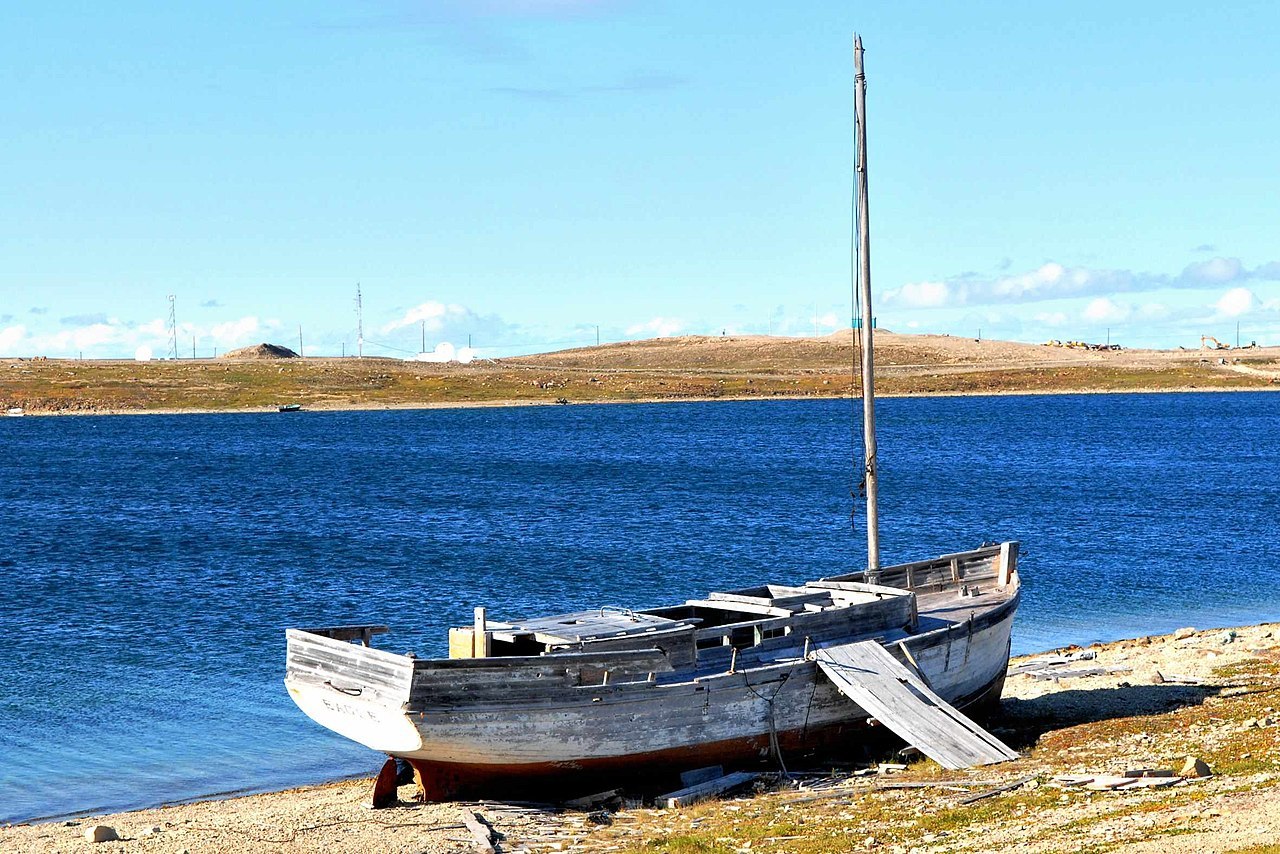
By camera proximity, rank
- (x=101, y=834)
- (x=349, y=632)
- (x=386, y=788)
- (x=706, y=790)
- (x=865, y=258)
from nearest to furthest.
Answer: (x=101, y=834), (x=706, y=790), (x=386, y=788), (x=349, y=632), (x=865, y=258)

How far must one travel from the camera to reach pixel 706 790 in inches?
926

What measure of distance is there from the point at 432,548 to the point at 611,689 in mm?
39826

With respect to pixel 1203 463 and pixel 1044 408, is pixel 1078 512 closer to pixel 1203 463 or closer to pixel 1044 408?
pixel 1203 463

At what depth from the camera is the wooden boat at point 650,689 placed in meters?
22.4

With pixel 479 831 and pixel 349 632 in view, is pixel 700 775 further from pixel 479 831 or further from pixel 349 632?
pixel 349 632

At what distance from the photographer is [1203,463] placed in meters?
102

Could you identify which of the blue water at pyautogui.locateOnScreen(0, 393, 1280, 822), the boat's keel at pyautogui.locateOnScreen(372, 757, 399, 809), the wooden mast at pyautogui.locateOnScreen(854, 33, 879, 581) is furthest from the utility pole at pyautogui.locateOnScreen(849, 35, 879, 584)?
the boat's keel at pyautogui.locateOnScreen(372, 757, 399, 809)

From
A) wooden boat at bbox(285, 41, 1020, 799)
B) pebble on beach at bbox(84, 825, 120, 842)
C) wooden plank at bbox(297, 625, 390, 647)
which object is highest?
wooden plank at bbox(297, 625, 390, 647)

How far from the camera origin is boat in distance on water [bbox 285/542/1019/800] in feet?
73.2

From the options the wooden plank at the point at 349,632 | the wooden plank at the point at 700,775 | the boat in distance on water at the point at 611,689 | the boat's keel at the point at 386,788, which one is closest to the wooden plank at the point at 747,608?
the boat in distance on water at the point at 611,689

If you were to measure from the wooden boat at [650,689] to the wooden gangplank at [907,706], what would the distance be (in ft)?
0.11

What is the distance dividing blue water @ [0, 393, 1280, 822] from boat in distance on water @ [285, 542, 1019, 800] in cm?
567

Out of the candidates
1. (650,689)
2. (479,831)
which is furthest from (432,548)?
(479,831)

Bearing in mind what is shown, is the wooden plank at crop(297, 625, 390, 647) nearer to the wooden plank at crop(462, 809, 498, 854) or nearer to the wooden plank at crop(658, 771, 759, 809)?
the wooden plank at crop(462, 809, 498, 854)
